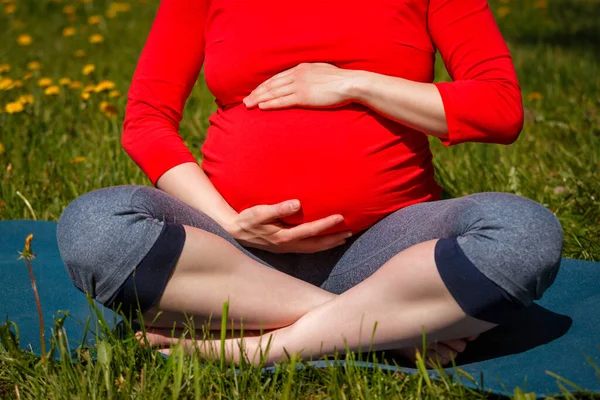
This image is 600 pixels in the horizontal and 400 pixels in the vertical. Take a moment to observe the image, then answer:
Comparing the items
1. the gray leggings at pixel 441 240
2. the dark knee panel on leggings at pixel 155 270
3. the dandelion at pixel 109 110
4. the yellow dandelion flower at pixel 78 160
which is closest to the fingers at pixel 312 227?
the gray leggings at pixel 441 240

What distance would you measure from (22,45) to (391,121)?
3.42m

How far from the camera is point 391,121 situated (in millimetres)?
1637

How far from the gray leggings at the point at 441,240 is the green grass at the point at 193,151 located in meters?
0.15

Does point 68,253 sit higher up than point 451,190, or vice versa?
point 68,253

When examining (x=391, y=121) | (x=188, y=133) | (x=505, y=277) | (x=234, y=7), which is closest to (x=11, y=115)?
(x=188, y=133)

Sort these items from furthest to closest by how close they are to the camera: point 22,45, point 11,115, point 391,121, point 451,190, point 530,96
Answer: point 22,45
point 530,96
point 11,115
point 451,190
point 391,121

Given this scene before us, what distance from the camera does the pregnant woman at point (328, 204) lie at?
1.46 metres

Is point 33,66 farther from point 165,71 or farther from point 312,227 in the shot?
point 312,227

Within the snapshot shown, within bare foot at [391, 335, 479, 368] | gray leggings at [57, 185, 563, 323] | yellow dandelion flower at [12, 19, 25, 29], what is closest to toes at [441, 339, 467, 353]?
bare foot at [391, 335, 479, 368]

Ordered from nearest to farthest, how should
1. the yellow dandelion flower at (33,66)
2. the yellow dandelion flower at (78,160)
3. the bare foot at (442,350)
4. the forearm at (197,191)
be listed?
1. the bare foot at (442,350)
2. the forearm at (197,191)
3. the yellow dandelion flower at (78,160)
4. the yellow dandelion flower at (33,66)

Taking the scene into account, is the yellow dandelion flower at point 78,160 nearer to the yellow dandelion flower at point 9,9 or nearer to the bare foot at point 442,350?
the bare foot at point 442,350

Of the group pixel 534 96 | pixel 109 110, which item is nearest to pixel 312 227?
pixel 109 110

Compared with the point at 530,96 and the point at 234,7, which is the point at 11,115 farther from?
the point at 530,96

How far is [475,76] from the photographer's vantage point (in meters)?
1.62
